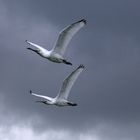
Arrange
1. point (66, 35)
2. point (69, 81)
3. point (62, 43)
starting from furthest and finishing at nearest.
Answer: point (69, 81)
point (62, 43)
point (66, 35)

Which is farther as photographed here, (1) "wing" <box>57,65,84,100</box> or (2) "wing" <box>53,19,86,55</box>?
(1) "wing" <box>57,65,84,100</box>

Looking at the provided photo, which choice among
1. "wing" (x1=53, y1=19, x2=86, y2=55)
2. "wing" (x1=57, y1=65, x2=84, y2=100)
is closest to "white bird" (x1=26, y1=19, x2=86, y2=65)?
"wing" (x1=53, y1=19, x2=86, y2=55)

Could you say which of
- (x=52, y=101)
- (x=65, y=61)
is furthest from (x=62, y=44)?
(x=52, y=101)

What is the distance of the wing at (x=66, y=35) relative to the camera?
107 meters

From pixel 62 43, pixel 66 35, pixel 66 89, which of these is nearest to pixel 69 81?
pixel 66 89

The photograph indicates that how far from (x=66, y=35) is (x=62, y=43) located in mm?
1760

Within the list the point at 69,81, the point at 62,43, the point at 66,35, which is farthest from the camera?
the point at 69,81

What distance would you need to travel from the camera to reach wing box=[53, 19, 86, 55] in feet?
352

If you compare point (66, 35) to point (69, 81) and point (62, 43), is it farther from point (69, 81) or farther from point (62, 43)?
point (69, 81)

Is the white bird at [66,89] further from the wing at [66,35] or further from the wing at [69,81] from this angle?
the wing at [66,35]

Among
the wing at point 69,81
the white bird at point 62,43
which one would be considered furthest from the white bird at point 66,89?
the white bird at point 62,43

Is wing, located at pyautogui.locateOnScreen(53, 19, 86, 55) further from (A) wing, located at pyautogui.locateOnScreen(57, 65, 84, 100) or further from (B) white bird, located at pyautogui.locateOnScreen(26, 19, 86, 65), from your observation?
(A) wing, located at pyautogui.locateOnScreen(57, 65, 84, 100)

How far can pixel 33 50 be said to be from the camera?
11638 centimetres

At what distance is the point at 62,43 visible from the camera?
364 feet
